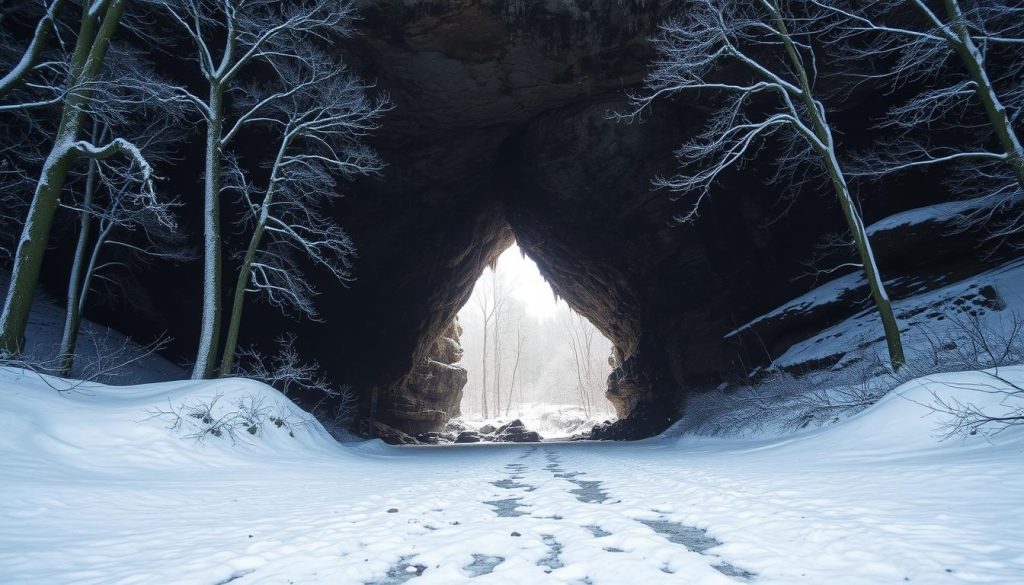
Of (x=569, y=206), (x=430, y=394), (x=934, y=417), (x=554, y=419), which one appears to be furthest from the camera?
(x=554, y=419)

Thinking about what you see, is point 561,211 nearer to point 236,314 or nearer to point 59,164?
point 236,314

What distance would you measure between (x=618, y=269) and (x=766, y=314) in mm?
6491

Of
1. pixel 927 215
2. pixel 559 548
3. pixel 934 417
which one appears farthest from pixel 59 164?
pixel 927 215

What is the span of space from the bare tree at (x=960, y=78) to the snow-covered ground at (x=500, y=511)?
17.1ft

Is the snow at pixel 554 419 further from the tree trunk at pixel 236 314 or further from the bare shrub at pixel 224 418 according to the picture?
the bare shrub at pixel 224 418

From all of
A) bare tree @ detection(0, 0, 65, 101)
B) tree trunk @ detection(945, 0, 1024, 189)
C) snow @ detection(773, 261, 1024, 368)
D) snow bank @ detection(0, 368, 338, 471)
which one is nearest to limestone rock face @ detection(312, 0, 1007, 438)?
snow @ detection(773, 261, 1024, 368)

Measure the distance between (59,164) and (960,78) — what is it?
64.6ft

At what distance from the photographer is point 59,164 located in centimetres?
674

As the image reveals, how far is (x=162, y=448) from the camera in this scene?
5.37m

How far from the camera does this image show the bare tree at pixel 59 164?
6367 millimetres

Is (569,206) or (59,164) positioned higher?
(569,206)

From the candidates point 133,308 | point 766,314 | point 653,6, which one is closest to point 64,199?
point 133,308

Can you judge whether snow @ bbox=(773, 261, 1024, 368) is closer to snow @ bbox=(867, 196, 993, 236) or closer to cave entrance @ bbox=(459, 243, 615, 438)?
snow @ bbox=(867, 196, 993, 236)

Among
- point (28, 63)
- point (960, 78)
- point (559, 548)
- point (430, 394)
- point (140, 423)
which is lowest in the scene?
point (559, 548)
